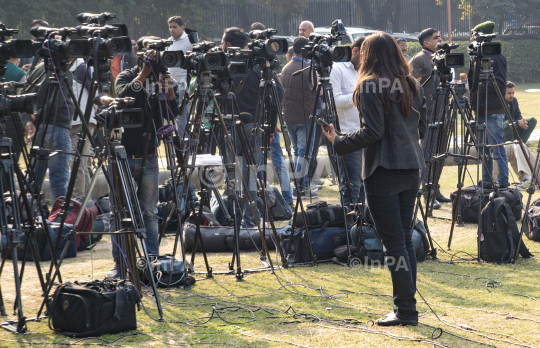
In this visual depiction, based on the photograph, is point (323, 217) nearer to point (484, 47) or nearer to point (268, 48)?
point (268, 48)

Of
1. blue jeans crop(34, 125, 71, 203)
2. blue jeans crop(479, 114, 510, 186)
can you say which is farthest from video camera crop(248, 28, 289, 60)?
blue jeans crop(479, 114, 510, 186)

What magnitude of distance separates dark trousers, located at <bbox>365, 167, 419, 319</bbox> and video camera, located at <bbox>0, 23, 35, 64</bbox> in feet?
7.98

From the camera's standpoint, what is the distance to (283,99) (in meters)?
7.99

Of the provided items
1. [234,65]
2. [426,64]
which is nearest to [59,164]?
[234,65]

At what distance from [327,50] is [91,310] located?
2.81 metres

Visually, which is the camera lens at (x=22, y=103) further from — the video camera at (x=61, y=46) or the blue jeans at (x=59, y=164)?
the blue jeans at (x=59, y=164)

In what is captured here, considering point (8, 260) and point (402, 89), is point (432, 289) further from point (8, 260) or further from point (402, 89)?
point (8, 260)

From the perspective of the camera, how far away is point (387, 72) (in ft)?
12.6

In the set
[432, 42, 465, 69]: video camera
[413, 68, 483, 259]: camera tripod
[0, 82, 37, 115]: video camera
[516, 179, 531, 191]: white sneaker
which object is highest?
[432, 42, 465, 69]: video camera

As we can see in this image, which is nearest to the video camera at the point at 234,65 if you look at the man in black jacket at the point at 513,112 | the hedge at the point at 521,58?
the man in black jacket at the point at 513,112

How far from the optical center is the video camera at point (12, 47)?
4.13 m

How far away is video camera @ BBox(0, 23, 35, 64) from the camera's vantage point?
163 inches

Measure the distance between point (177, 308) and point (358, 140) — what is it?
1683 mm

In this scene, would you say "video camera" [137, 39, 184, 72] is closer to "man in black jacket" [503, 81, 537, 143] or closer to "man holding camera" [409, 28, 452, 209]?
"man holding camera" [409, 28, 452, 209]
